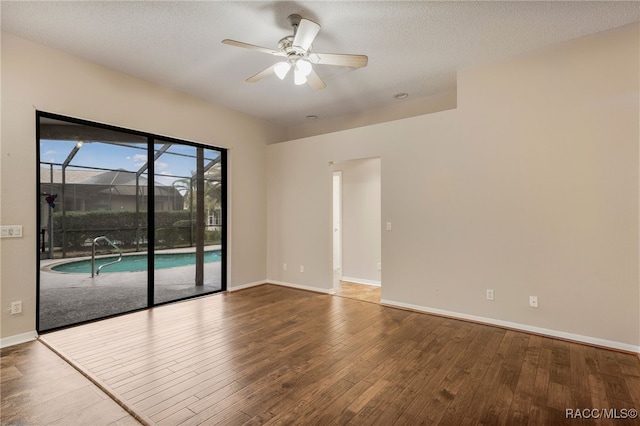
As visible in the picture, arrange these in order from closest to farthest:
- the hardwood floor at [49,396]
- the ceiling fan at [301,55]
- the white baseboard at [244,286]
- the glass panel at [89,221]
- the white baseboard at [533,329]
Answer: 1. the hardwood floor at [49,396]
2. the ceiling fan at [301,55]
3. the white baseboard at [533,329]
4. the glass panel at [89,221]
5. the white baseboard at [244,286]

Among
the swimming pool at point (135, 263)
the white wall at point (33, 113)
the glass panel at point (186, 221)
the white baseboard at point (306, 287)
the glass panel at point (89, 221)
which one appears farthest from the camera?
the white baseboard at point (306, 287)

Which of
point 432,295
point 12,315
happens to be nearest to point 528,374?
point 432,295

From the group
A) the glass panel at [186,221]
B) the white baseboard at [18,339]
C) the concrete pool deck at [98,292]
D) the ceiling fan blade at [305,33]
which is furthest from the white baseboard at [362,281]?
the white baseboard at [18,339]

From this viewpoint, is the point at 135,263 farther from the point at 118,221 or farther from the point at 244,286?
the point at 244,286

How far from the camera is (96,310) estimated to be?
146 inches

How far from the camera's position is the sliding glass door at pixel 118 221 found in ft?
11.0

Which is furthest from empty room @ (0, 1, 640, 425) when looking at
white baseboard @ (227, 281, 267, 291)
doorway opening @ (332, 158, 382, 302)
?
doorway opening @ (332, 158, 382, 302)

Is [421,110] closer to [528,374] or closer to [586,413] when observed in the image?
[528,374]

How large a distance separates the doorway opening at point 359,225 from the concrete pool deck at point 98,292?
8.49ft

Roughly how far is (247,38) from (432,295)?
12.2ft

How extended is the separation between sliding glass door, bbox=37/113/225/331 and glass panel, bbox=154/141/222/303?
0.01m

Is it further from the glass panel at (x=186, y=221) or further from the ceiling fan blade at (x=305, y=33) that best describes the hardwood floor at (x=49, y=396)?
the ceiling fan blade at (x=305, y=33)

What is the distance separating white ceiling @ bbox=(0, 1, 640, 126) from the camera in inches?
99.9

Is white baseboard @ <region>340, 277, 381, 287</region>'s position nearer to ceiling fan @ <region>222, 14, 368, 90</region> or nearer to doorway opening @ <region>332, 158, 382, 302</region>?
doorway opening @ <region>332, 158, 382, 302</region>
